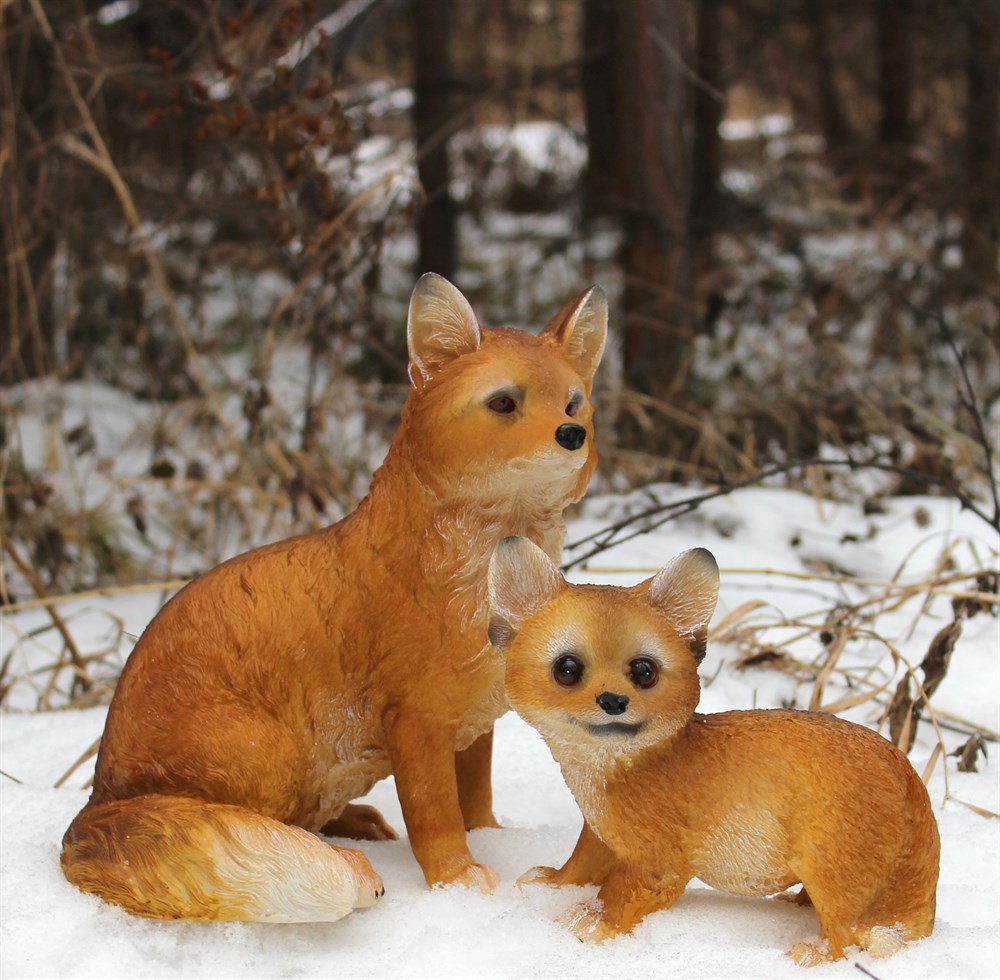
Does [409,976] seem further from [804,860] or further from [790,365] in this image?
[790,365]

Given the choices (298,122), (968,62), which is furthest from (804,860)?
(968,62)

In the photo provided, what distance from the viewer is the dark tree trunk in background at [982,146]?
5.82 meters

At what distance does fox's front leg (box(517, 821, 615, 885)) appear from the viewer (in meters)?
1.86

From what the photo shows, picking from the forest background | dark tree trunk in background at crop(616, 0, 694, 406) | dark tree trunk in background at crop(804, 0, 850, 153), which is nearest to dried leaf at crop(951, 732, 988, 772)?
the forest background

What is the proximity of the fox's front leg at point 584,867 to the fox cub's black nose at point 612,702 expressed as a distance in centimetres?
29

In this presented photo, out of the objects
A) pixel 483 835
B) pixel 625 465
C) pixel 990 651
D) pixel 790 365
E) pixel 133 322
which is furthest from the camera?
pixel 790 365

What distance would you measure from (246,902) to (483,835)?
0.50 metres

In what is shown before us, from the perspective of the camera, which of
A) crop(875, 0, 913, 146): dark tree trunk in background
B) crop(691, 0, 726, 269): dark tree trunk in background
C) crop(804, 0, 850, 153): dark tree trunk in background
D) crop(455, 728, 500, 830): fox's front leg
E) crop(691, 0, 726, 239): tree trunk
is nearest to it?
crop(455, 728, 500, 830): fox's front leg

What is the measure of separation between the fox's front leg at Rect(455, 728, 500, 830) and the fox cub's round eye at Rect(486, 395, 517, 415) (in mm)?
587

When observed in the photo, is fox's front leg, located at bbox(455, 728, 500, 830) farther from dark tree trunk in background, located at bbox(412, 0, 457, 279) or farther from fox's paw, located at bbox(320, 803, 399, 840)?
dark tree trunk in background, located at bbox(412, 0, 457, 279)

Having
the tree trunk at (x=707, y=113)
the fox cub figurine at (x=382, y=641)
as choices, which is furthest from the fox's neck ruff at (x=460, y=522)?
the tree trunk at (x=707, y=113)

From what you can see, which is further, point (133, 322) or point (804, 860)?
point (133, 322)

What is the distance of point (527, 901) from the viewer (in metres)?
1.86

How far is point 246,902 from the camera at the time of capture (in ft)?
5.60
